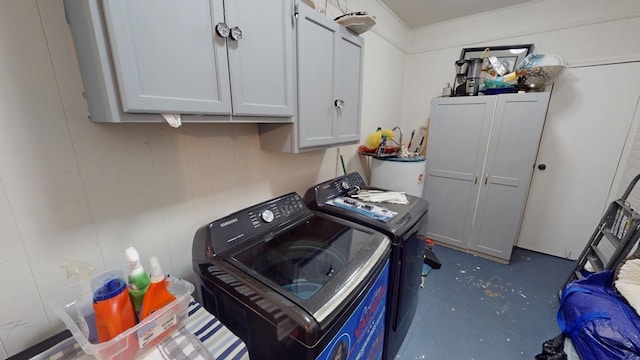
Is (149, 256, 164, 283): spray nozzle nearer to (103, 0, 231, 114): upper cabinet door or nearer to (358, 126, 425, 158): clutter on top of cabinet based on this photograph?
(103, 0, 231, 114): upper cabinet door

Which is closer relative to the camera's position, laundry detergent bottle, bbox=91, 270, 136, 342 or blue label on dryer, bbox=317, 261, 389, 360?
laundry detergent bottle, bbox=91, 270, 136, 342

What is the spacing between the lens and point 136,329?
0.62 metres

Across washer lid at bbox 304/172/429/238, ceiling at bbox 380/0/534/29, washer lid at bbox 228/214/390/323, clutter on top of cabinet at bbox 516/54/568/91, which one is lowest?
washer lid at bbox 228/214/390/323

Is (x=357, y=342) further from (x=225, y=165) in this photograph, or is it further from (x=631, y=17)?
(x=631, y=17)

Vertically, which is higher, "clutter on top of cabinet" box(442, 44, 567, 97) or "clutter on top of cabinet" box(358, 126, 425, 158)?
"clutter on top of cabinet" box(442, 44, 567, 97)

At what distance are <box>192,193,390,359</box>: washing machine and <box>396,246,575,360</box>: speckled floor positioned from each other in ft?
2.09

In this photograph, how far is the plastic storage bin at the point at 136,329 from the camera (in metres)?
0.58

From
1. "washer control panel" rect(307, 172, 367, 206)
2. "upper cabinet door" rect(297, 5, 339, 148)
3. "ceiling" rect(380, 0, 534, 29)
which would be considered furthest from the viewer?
"ceiling" rect(380, 0, 534, 29)

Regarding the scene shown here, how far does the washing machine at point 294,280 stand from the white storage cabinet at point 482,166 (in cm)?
193

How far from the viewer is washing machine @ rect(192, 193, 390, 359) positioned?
0.76m

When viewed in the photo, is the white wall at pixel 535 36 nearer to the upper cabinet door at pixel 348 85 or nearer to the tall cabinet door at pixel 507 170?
the tall cabinet door at pixel 507 170

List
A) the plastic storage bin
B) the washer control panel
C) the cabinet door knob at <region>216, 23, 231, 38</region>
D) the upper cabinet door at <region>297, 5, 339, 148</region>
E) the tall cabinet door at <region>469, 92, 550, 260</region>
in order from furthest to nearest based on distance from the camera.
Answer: the tall cabinet door at <region>469, 92, 550, 260</region>
the washer control panel
the upper cabinet door at <region>297, 5, 339, 148</region>
the cabinet door knob at <region>216, 23, 231, 38</region>
the plastic storage bin

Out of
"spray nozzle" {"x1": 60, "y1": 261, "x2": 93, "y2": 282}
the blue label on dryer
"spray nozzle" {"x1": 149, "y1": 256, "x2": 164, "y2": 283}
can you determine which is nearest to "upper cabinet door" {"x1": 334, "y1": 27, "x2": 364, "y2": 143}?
the blue label on dryer

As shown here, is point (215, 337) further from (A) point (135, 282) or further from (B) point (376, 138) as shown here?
(B) point (376, 138)
